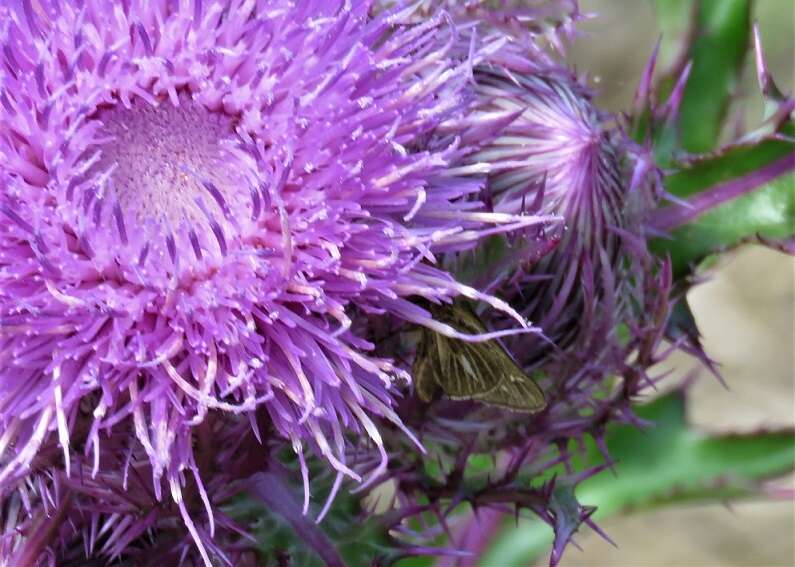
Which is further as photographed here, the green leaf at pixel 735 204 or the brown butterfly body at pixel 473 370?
the green leaf at pixel 735 204

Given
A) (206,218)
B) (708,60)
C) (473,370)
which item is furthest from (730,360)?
(206,218)

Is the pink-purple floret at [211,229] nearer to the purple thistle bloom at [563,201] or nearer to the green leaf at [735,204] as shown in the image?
the purple thistle bloom at [563,201]

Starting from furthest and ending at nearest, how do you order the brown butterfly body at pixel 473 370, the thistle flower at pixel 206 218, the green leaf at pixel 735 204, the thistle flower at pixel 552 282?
the green leaf at pixel 735 204
the thistle flower at pixel 552 282
the brown butterfly body at pixel 473 370
the thistle flower at pixel 206 218

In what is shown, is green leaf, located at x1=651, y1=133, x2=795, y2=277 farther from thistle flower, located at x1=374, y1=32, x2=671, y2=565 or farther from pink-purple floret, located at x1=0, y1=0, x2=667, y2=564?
pink-purple floret, located at x1=0, y1=0, x2=667, y2=564

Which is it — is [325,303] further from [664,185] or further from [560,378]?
[664,185]

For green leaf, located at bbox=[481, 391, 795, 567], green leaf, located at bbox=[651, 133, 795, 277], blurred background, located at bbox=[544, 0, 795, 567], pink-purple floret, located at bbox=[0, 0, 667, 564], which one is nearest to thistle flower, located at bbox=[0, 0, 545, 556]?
pink-purple floret, located at bbox=[0, 0, 667, 564]

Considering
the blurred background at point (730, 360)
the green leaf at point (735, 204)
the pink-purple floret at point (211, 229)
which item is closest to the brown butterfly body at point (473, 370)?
the pink-purple floret at point (211, 229)
